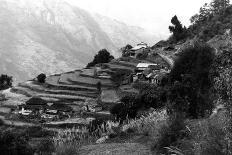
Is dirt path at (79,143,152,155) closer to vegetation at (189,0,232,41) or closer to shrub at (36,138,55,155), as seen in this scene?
shrub at (36,138,55,155)

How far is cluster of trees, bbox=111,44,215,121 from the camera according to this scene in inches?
601

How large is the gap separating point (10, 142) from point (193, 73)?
33.6 feet

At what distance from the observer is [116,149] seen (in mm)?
11594

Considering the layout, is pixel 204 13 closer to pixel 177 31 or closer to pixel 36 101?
pixel 177 31

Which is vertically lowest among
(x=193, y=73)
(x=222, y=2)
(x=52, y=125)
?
(x=52, y=125)

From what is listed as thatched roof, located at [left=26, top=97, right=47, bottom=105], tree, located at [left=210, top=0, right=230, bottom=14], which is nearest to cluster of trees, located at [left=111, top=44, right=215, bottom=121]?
thatched roof, located at [left=26, top=97, right=47, bottom=105]

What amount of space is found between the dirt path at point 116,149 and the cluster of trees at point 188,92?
1389 mm

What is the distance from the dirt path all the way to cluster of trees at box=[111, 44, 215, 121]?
4.56 feet

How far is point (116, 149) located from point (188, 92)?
7.52 meters

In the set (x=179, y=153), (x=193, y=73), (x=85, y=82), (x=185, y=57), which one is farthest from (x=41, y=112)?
(x=179, y=153)

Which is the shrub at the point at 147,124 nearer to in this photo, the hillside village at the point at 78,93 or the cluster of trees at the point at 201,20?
the hillside village at the point at 78,93

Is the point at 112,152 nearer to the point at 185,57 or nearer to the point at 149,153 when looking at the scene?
the point at 149,153

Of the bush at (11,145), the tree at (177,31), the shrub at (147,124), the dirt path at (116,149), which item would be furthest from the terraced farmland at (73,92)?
the dirt path at (116,149)

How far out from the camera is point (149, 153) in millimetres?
10883
